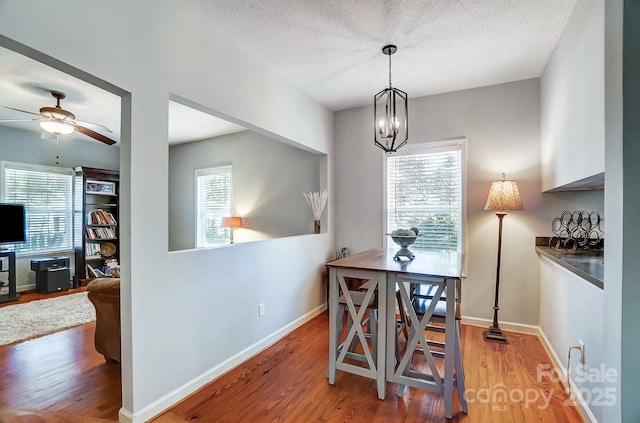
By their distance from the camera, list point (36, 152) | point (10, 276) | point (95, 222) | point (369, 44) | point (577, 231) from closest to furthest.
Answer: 1. point (369, 44)
2. point (577, 231)
3. point (10, 276)
4. point (36, 152)
5. point (95, 222)

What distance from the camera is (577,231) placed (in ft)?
9.29

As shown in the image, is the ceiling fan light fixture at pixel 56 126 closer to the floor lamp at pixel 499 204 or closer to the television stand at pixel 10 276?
the television stand at pixel 10 276

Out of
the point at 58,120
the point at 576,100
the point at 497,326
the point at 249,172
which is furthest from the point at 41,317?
the point at 576,100

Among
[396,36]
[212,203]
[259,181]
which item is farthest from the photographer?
[212,203]

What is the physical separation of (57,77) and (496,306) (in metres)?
5.13

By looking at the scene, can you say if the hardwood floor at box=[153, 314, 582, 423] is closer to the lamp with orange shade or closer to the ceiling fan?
the lamp with orange shade

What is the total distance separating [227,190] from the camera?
532 cm

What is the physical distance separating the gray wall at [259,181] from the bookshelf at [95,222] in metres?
1.35

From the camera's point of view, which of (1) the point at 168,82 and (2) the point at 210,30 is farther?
(2) the point at 210,30

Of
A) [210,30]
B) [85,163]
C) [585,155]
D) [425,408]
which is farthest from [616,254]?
[85,163]

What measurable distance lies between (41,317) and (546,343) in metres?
5.68

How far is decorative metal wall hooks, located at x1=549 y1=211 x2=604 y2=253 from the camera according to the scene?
2.65 meters

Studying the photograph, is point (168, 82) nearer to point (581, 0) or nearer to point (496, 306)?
point (581, 0)

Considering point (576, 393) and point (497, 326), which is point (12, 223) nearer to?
point (497, 326)
